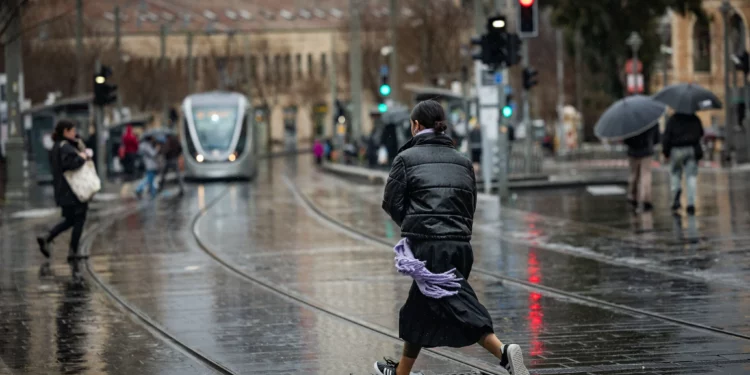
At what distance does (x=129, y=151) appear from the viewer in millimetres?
50156

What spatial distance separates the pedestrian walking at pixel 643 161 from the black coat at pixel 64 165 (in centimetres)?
951

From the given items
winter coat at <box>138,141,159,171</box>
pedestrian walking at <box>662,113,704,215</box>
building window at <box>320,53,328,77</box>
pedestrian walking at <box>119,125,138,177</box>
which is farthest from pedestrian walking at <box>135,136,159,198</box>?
building window at <box>320,53,328,77</box>

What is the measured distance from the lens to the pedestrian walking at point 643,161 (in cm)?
2267

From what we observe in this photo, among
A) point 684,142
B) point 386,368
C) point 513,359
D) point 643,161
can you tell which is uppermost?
point 684,142

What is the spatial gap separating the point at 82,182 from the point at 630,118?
950cm

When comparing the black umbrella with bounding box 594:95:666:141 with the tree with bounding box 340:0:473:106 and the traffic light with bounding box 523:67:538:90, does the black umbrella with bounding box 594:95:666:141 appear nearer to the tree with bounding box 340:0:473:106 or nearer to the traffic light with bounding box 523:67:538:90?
the traffic light with bounding box 523:67:538:90

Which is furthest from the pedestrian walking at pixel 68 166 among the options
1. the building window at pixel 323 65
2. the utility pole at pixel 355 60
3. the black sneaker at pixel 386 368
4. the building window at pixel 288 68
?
the building window at pixel 323 65

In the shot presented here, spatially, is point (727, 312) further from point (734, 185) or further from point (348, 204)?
point (734, 185)

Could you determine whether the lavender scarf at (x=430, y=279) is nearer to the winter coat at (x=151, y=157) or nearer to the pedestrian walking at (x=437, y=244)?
the pedestrian walking at (x=437, y=244)

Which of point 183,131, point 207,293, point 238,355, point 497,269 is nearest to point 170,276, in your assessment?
point 207,293

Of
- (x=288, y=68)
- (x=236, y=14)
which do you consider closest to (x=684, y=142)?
(x=288, y=68)

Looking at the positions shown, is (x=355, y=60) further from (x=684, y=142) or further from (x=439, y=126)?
(x=439, y=126)

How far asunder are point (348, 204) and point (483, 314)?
2139cm

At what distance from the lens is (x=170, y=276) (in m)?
15.3
